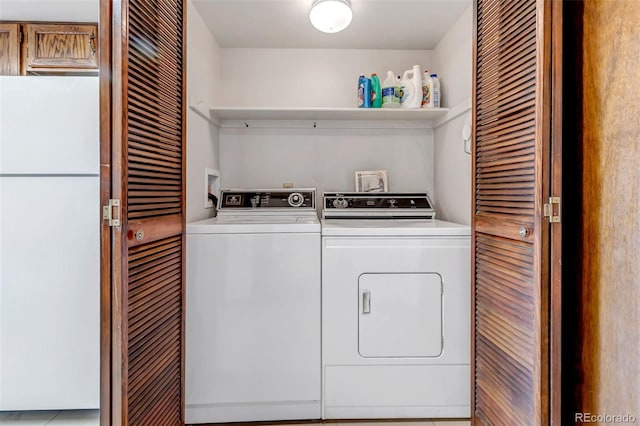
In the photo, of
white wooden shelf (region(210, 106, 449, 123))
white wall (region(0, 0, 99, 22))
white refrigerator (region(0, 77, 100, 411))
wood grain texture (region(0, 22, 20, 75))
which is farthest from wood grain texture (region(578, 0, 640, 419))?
wood grain texture (region(0, 22, 20, 75))

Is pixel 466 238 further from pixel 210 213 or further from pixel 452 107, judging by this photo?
pixel 210 213

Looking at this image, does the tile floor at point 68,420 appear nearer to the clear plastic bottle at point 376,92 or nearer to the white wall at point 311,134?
the white wall at point 311,134

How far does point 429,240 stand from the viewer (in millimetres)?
1828

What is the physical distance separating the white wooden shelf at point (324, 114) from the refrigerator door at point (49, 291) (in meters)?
1.03

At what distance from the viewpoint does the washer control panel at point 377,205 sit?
8.16 feet

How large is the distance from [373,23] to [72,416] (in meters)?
2.73

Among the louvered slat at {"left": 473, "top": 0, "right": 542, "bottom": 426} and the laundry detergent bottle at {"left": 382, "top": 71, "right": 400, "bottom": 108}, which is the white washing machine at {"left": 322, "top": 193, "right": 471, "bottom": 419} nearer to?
the louvered slat at {"left": 473, "top": 0, "right": 542, "bottom": 426}

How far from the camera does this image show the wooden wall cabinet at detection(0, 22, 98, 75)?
2.47 metres

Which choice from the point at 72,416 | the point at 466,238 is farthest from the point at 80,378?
the point at 466,238

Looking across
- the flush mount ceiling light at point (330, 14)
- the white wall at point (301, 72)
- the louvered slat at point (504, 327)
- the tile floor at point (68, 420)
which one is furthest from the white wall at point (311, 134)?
the tile floor at point (68, 420)

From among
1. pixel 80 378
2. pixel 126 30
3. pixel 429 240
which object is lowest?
pixel 80 378

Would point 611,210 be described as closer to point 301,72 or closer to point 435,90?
point 435,90

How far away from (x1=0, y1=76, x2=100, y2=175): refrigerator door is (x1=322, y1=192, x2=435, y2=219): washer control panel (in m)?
1.41

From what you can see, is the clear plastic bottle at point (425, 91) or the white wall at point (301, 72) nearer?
the clear plastic bottle at point (425, 91)
